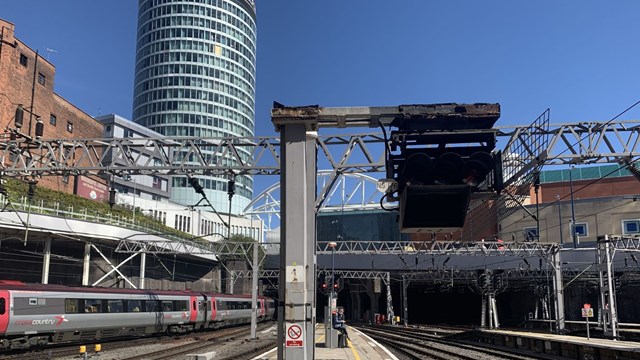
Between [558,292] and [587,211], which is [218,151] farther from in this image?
[587,211]

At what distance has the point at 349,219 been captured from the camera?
347 ft

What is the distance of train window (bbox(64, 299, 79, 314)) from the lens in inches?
994

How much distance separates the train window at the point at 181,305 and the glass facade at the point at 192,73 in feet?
290

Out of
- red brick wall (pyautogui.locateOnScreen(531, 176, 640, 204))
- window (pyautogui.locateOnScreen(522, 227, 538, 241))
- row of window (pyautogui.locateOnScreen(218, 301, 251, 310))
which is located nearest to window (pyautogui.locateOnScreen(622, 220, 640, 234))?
red brick wall (pyautogui.locateOnScreen(531, 176, 640, 204))

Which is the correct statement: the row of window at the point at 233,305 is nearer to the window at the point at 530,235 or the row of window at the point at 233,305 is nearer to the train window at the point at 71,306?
the train window at the point at 71,306

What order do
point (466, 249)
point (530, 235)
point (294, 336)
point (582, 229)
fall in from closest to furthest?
1. point (294, 336)
2. point (466, 249)
3. point (530, 235)
4. point (582, 229)

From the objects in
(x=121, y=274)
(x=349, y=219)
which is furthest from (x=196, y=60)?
(x=121, y=274)

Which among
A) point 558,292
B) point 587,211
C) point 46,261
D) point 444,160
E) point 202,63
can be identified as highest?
point 202,63

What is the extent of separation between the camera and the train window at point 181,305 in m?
36.2

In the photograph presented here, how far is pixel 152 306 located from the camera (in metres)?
33.1

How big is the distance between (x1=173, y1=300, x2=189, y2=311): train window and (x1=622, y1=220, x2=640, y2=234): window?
49.2 m

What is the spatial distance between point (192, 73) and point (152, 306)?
106485 mm

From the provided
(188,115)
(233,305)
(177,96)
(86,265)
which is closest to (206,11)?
(177,96)

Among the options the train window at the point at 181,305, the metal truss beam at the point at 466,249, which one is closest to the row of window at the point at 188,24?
the metal truss beam at the point at 466,249
